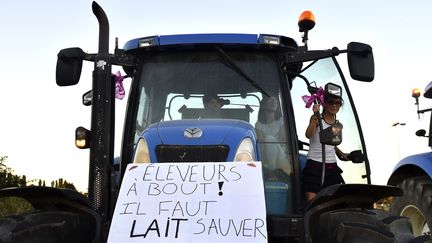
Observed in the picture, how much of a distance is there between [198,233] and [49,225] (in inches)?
42.9

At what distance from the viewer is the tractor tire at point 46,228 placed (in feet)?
12.2

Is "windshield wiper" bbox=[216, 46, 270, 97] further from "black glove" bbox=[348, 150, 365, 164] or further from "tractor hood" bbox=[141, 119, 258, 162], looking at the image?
"black glove" bbox=[348, 150, 365, 164]

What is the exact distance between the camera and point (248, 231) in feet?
10.9

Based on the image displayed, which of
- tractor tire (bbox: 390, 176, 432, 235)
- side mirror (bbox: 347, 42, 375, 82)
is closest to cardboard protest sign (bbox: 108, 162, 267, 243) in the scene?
side mirror (bbox: 347, 42, 375, 82)

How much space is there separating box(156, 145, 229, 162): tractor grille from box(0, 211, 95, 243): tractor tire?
0.70m

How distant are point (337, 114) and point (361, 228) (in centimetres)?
142

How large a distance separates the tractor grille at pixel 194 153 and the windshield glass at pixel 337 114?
105cm

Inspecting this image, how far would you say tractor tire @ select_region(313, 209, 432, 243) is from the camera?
12.1ft

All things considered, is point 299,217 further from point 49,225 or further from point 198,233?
point 49,225

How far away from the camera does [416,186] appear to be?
6137 mm

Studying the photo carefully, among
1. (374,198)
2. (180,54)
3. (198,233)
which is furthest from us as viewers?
(180,54)

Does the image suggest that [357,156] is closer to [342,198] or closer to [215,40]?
[342,198]

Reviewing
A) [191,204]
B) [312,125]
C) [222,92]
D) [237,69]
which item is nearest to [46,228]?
[191,204]

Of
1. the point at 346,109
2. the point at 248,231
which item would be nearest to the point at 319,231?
the point at 248,231
